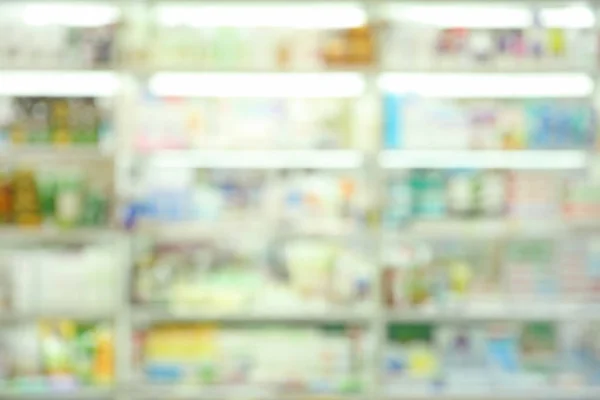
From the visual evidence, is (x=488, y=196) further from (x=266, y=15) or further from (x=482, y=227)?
(x=266, y=15)

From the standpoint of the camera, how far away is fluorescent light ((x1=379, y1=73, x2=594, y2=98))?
4289 mm

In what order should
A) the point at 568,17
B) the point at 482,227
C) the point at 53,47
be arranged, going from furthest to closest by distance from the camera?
the point at 568,17 → the point at 482,227 → the point at 53,47

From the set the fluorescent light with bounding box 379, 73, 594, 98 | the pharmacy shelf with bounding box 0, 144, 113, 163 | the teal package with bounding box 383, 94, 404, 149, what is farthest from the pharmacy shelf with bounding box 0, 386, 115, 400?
the fluorescent light with bounding box 379, 73, 594, 98

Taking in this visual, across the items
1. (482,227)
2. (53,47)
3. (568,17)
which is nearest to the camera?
(53,47)

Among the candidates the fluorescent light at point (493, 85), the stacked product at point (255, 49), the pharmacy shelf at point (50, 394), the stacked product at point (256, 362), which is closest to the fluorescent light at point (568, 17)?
the fluorescent light at point (493, 85)

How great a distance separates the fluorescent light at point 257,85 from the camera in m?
4.21

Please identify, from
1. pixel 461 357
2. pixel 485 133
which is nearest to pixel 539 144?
pixel 485 133

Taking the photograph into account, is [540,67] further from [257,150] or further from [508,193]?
[257,150]

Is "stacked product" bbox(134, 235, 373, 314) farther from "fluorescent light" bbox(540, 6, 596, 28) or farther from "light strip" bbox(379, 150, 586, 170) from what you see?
"fluorescent light" bbox(540, 6, 596, 28)

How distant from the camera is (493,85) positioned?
4320 mm

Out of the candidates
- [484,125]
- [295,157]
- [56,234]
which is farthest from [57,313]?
[484,125]

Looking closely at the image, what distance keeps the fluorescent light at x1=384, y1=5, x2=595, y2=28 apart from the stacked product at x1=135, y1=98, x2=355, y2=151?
0.50 metres

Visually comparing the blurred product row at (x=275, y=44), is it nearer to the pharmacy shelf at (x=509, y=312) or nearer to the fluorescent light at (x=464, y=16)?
the fluorescent light at (x=464, y=16)

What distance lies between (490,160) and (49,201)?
1.82 m
